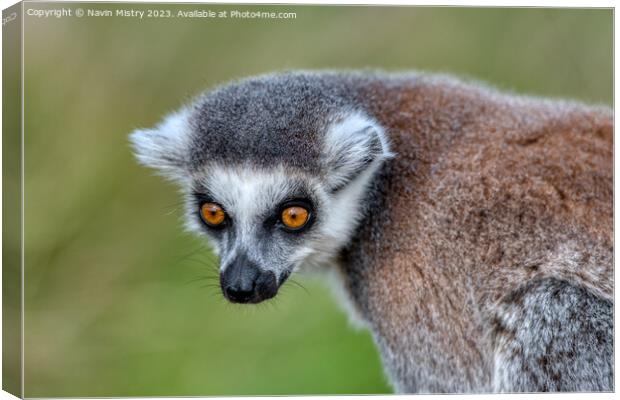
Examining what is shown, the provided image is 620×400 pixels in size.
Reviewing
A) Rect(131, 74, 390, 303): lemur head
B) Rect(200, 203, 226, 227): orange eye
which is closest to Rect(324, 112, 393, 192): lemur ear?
Rect(131, 74, 390, 303): lemur head

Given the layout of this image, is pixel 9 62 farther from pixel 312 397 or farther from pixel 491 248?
pixel 491 248

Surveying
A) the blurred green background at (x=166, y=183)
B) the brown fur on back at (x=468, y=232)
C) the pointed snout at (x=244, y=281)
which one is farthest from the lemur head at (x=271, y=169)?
the blurred green background at (x=166, y=183)

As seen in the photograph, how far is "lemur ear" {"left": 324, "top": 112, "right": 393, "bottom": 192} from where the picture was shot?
4969 millimetres

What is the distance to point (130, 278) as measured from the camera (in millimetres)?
6852

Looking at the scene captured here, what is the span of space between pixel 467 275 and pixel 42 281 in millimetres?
2940

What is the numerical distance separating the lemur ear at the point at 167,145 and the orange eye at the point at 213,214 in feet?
1.04

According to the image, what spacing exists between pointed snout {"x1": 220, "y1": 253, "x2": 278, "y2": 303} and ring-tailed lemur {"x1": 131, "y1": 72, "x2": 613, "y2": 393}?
1cm

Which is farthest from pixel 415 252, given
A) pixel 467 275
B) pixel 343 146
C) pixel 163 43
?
pixel 163 43

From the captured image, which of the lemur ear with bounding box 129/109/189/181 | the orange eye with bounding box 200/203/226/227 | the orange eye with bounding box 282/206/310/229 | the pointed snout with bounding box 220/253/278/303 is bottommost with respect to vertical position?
the pointed snout with bounding box 220/253/278/303

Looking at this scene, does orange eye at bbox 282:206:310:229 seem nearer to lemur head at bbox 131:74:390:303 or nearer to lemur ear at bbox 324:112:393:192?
lemur head at bbox 131:74:390:303

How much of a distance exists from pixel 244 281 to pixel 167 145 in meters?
1.09

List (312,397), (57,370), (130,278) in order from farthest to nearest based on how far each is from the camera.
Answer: (130,278)
(57,370)
(312,397)

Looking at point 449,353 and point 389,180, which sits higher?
point 389,180

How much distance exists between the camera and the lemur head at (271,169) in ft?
16.0
